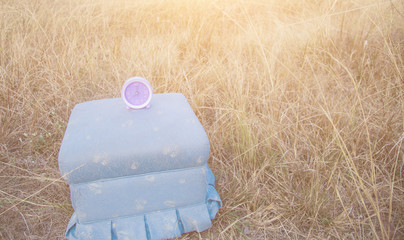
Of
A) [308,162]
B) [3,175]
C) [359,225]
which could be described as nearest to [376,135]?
[308,162]

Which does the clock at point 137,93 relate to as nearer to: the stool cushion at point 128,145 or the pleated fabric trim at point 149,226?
the stool cushion at point 128,145

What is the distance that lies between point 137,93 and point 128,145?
0.28 meters

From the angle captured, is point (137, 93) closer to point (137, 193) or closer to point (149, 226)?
point (137, 193)

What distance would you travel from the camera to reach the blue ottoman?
1.01 m

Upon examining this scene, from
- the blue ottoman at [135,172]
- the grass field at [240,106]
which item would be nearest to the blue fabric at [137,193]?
the blue ottoman at [135,172]

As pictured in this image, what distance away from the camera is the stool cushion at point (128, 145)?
997 millimetres

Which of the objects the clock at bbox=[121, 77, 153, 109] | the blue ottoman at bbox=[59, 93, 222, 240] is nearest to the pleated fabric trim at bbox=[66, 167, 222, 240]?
the blue ottoman at bbox=[59, 93, 222, 240]

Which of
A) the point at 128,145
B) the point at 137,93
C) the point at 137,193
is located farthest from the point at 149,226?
the point at 137,93

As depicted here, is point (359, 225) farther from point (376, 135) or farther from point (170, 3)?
point (170, 3)

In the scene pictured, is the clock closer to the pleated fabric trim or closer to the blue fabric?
the blue fabric

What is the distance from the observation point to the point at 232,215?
4.19ft

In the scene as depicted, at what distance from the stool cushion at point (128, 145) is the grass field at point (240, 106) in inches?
12.4

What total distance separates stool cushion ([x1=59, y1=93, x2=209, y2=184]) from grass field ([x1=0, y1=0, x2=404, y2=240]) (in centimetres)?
31

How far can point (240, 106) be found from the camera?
158 cm
